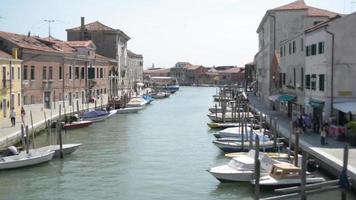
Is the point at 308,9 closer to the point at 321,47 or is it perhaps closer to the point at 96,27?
the point at 321,47

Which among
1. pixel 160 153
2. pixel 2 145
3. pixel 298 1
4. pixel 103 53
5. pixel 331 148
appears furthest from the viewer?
pixel 103 53

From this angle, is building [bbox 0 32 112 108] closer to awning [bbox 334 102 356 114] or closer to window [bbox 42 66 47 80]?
window [bbox 42 66 47 80]

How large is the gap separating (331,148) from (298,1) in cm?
2837

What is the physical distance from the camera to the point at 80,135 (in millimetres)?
37094

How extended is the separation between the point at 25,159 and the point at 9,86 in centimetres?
1419

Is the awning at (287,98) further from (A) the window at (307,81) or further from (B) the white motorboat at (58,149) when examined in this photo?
(B) the white motorboat at (58,149)

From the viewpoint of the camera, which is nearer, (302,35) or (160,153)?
(160,153)

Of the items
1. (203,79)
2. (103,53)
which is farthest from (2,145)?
(203,79)

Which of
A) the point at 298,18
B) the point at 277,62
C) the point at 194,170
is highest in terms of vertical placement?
the point at 298,18

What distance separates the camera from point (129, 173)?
23906mm

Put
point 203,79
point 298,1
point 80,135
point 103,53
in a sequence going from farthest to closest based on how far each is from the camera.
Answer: point 203,79 → point 103,53 → point 298,1 → point 80,135

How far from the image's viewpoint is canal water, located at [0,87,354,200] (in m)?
20.1

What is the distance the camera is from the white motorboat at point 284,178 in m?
19.6

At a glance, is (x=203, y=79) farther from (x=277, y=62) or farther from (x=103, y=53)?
(x=277, y=62)
